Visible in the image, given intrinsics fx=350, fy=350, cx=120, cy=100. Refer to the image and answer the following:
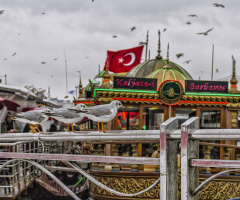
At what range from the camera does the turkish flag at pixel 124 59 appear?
51.8ft

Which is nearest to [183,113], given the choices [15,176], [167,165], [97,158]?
[15,176]

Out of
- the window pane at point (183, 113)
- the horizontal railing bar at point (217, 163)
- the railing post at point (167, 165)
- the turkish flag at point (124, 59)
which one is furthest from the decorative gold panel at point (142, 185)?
the turkish flag at point (124, 59)

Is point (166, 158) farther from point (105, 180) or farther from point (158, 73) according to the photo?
point (158, 73)

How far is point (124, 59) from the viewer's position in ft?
53.4

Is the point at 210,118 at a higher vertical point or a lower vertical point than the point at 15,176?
higher

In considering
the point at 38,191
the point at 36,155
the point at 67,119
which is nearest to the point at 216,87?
the point at 38,191

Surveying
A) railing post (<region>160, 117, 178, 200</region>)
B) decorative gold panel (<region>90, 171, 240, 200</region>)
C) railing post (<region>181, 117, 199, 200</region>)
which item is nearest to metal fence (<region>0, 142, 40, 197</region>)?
decorative gold panel (<region>90, 171, 240, 200</region>)

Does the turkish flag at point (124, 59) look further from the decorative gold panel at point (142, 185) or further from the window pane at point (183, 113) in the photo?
the decorative gold panel at point (142, 185)

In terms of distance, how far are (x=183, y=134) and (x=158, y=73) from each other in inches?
336

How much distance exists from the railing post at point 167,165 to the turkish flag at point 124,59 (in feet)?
42.8

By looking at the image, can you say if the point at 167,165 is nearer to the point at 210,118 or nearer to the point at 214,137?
the point at 214,137

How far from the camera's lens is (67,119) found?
16.5 feet

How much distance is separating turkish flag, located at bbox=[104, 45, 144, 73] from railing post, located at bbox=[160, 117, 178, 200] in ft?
42.8

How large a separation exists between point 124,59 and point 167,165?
13780 millimetres
